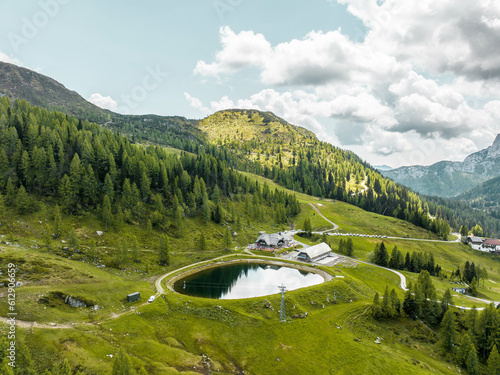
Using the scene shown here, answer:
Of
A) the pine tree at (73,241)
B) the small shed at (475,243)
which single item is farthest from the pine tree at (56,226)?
the small shed at (475,243)

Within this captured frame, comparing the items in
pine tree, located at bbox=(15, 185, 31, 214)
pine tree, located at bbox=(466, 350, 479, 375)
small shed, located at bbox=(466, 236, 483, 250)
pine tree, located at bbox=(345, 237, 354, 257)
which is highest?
small shed, located at bbox=(466, 236, 483, 250)

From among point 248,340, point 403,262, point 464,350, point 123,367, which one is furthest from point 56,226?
point 403,262

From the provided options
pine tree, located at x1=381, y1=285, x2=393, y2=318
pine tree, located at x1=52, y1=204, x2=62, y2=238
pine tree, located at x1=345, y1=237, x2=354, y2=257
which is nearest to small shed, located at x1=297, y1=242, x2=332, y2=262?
pine tree, located at x1=345, y1=237, x2=354, y2=257

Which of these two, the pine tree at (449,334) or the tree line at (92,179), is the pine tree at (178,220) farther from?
the pine tree at (449,334)

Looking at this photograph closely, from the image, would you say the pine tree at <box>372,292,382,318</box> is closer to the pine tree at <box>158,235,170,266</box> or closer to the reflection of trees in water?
the reflection of trees in water

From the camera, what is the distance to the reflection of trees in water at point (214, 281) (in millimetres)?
82113

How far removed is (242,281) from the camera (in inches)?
3782

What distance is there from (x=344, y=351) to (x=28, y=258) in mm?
81516

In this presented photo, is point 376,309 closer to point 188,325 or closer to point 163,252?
point 188,325

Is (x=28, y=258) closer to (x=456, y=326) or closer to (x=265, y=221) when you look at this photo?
(x=456, y=326)

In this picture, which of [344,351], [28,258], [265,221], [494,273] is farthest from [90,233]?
[494,273]

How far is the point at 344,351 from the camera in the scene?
57531 millimetres

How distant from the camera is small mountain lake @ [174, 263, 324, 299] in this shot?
82812 mm

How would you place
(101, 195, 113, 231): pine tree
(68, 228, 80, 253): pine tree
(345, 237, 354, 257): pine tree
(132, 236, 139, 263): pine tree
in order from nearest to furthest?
(68, 228, 80, 253): pine tree, (132, 236, 139, 263): pine tree, (101, 195, 113, 231): pine tree, (345, 237, 354, 257): pine tree
